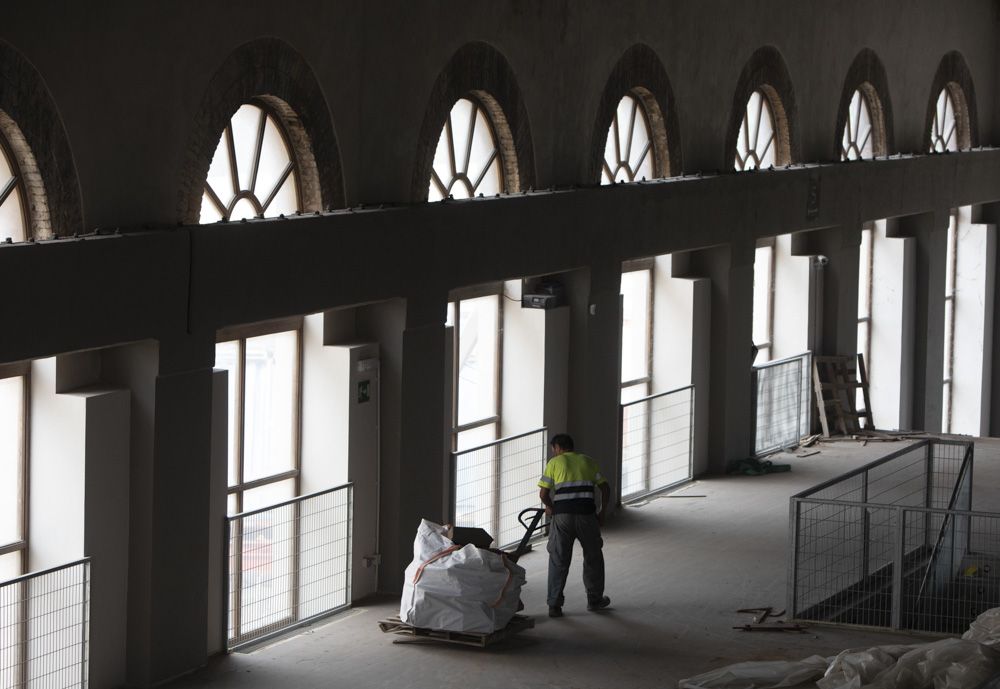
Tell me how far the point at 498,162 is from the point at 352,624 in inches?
188

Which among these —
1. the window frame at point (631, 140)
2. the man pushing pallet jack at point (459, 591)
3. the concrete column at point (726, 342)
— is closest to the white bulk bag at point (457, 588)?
the man pushing pallet jack at point (459, 591)

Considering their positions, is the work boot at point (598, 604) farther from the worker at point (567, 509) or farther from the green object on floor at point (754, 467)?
the green object on floor at point (754, 467)

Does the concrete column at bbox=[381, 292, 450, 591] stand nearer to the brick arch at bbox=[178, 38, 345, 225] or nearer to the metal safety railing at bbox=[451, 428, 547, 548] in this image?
the metal safety railing at bbox=[451, 428, 547, 548]

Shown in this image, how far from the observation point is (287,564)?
1195 centimetres

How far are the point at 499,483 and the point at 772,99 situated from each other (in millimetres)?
7781

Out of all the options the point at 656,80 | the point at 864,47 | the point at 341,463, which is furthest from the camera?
the point at 864,47

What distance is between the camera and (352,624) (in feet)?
39.7

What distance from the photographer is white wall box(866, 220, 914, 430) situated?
2412cm

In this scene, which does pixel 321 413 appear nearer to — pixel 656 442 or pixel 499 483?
pixel 499 483

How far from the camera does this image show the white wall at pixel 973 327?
2722cm

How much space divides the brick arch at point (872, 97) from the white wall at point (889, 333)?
1.47 metres

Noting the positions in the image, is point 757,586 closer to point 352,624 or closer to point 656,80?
point 352,624

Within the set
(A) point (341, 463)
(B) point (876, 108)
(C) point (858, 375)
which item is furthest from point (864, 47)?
(A) point (341, 463)

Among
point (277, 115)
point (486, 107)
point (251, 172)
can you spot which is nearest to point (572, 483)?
point (251, 172)
